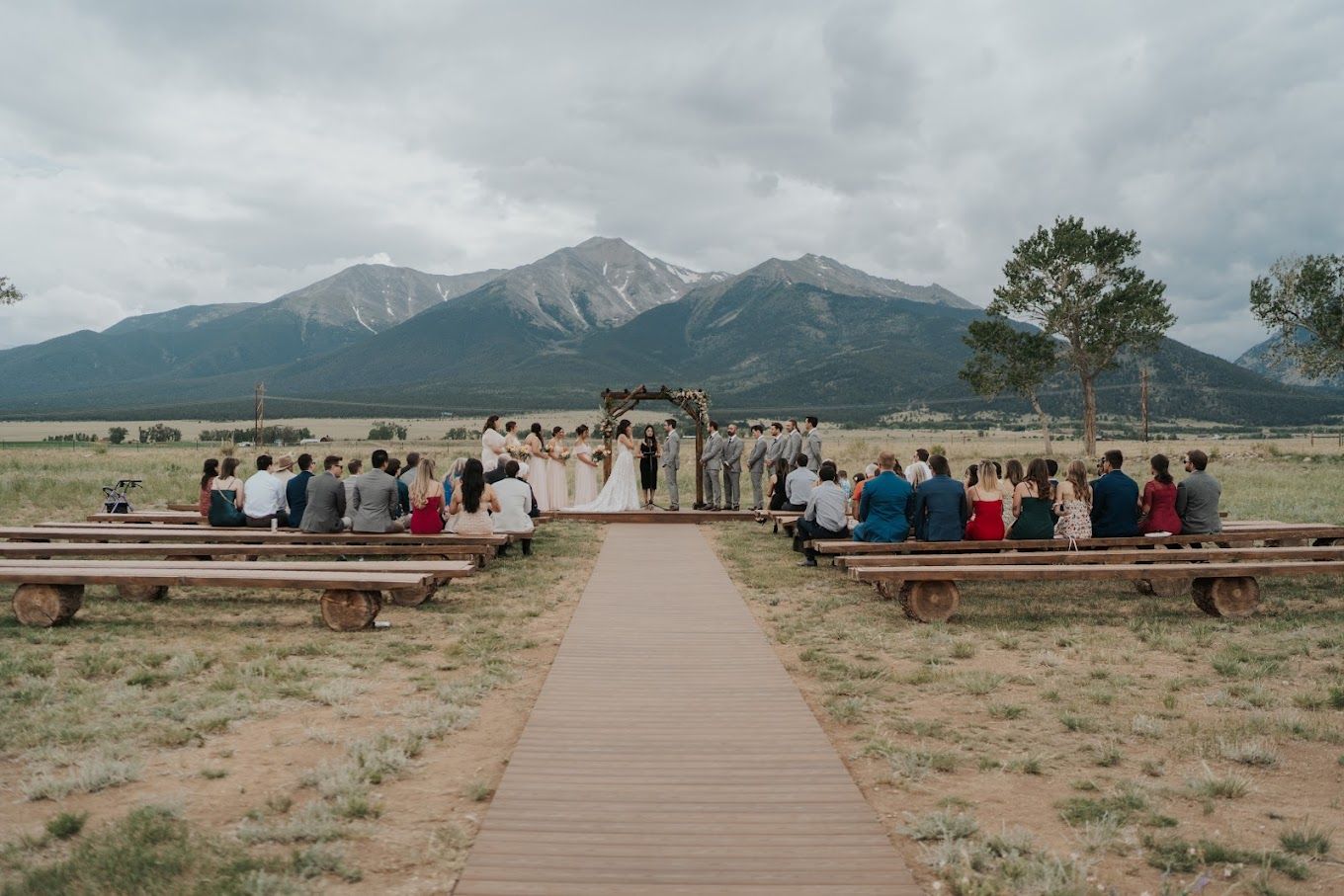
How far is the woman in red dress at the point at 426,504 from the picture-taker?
12.0 metres

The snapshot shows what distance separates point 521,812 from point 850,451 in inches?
1616

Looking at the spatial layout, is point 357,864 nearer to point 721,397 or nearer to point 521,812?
point 521,812

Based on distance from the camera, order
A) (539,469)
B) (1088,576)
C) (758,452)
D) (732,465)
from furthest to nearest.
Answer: (732,465)
(758,452)
(539,469)
(1088,576)

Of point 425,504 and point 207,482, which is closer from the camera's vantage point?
point 425,504

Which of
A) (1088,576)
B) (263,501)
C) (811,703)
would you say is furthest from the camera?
(263,501)

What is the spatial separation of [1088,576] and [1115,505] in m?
2.79

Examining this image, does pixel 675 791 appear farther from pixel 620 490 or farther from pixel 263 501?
pixel 620 490

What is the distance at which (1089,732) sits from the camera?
596 cm

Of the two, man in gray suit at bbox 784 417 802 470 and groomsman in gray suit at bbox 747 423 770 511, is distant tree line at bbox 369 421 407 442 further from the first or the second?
man in gray suit at bbox 784 417 802 470

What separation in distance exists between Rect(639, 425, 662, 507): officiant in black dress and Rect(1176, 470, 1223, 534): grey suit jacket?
10878 mm

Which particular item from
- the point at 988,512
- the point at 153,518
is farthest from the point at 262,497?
the point at 988,512

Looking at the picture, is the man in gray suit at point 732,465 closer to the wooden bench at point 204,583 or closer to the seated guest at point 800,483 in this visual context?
the seated guest at point 800,483

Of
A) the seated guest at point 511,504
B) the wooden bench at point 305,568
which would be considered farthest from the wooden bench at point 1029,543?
the wooden bench at point 305,568

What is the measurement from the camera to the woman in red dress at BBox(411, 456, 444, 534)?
39.5ft
